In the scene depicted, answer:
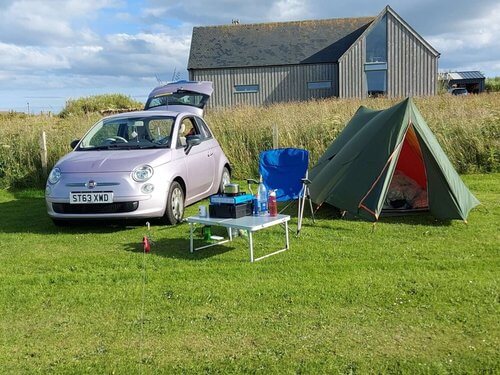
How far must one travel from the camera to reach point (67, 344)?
3.90m

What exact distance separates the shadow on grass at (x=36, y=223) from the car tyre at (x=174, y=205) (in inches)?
22.0

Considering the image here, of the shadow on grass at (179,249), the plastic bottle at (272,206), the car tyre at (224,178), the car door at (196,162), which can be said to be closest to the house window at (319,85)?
the car tyre at (224,178)

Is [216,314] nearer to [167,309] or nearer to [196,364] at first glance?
[167,309]

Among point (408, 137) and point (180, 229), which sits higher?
point (408, 137)

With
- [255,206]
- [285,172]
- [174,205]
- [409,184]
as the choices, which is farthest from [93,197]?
[409,184]

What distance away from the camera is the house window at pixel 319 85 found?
1323 inches

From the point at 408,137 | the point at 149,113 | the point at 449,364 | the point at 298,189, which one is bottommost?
the point at 449,364

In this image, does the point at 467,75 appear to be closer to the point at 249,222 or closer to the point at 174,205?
the point at 174,205

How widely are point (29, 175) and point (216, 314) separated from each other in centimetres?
976

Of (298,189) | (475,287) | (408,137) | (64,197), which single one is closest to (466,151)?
(408,137)

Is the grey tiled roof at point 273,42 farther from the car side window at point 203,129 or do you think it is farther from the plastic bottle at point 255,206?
the plastic bottle at point 255,206

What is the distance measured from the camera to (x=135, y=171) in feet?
24.3

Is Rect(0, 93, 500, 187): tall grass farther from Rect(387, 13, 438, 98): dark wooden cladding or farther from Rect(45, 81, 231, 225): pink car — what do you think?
Rect(387, 13, 438, 98): dark wooden cladding

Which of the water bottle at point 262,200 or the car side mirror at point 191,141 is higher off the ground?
the car side mirror at point 191,141
